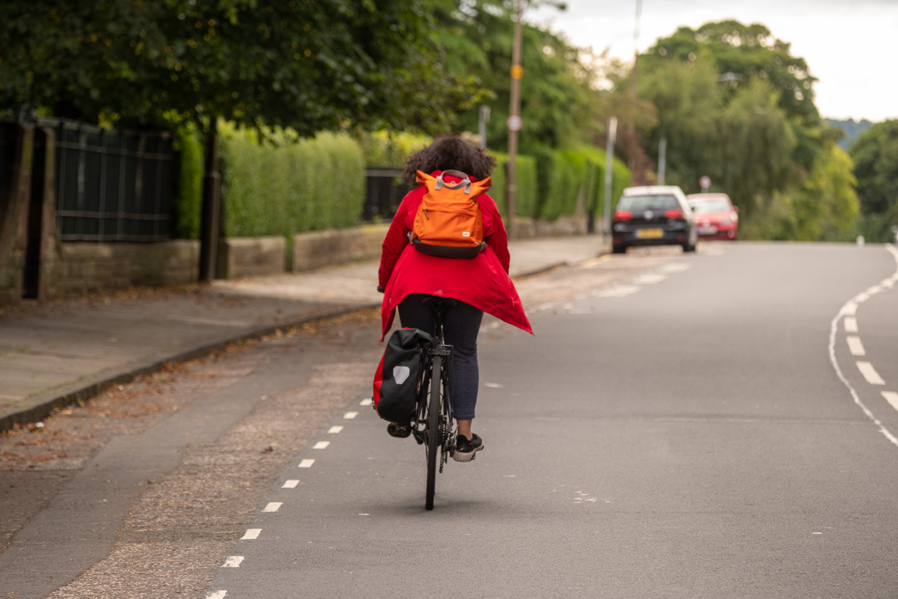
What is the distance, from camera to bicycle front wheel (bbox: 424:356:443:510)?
244 inches

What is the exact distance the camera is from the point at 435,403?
245 inches

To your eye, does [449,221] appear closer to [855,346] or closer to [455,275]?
[455,275]

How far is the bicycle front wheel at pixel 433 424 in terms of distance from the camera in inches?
244

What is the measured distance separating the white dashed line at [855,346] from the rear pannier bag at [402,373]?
7.44 metres

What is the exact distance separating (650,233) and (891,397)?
73.9 ft

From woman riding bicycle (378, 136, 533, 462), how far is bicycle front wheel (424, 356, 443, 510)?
204 mm

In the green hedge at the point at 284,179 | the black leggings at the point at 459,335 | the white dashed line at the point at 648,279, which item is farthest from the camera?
the white dashed line at the point at 648,279

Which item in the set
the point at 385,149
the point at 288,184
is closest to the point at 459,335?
the point at 288,184

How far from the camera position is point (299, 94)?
52.5ft

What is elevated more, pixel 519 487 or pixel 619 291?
pixel 619 291

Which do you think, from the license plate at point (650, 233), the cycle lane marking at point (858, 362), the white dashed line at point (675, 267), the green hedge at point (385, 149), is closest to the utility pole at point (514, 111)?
the license plate at point (650, 233)

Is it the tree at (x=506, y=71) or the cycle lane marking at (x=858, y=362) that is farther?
the tree at (x=506, y=71)

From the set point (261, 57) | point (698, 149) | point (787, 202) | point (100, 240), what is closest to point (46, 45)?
point (261, 57)

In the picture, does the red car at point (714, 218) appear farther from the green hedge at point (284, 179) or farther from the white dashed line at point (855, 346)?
the white dashed line at point (855, 346)
